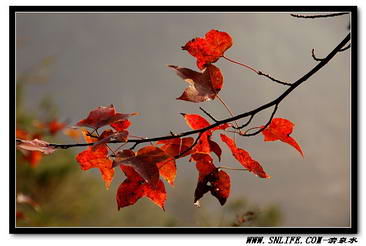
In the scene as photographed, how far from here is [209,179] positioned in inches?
21.9

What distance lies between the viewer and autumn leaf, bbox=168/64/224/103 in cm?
55

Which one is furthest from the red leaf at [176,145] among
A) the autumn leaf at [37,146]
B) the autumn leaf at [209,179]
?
the autumn leaf at [37,146]

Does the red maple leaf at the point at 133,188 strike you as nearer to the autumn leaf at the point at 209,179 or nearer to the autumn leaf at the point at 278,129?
the autumn leaf at the point at 209,179

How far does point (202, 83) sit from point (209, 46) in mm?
59

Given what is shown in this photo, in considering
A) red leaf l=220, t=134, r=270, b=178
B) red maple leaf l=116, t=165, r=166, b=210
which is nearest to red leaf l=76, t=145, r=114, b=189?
red maple leaf l=116, t=165, r=166, b=210

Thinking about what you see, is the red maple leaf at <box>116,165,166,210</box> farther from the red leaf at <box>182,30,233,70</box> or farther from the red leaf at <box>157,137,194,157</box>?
the red leaf at <box>182,30,233,70</box>

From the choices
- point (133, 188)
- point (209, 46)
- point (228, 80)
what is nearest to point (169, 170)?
point (133, 188)

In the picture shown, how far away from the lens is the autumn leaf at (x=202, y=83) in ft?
1.80

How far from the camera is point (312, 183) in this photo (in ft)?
6.60

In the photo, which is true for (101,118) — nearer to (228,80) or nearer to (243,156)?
(243,156)

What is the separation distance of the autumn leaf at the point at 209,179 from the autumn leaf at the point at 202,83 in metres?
0.07

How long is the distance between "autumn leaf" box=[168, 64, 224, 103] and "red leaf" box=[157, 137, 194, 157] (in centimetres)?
5

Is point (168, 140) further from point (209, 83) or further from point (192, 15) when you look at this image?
point (192, 15)
